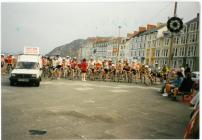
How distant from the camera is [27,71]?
57.3 feet

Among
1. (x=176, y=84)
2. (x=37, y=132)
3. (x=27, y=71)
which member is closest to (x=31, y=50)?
(x=27, y=71)

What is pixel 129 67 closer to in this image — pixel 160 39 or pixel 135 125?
pixel 135 125

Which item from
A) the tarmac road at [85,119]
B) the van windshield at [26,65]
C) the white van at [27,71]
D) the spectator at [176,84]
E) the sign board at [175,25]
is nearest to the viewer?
the tarmac road at [85,119]

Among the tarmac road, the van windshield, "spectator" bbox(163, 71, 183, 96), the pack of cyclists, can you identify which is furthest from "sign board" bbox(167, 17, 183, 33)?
the pack of cyclists

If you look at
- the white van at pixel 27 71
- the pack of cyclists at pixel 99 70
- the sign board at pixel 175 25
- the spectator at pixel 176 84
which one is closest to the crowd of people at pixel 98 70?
the pack of cyclists at pixel 99 70

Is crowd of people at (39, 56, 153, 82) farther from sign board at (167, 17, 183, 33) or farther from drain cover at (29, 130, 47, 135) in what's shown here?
drain cover at (29, 130, 47, 135)

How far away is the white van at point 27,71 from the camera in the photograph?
1689cm

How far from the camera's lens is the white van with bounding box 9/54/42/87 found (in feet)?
55.4

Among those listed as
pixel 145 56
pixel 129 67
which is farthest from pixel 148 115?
pixel 145 56

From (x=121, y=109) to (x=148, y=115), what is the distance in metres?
1.22

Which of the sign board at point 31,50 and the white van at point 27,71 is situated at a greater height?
the sign board at point 31,50

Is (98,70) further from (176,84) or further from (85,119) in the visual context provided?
(85,119)

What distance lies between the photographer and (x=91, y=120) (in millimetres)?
8680

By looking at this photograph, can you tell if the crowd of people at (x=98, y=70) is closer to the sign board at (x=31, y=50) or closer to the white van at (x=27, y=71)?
the sign board at (x=31, y=50)
